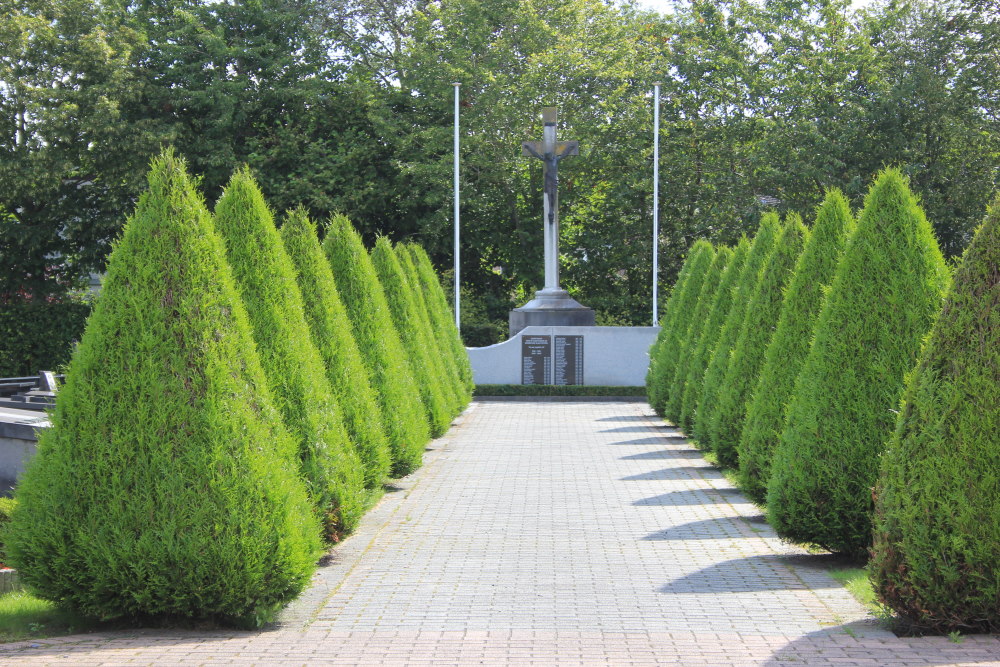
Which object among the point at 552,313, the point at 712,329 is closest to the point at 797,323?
the point at 712,329

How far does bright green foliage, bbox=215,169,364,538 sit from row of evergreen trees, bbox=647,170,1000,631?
3.52 meters

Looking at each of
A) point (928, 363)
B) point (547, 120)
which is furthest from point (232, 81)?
point (928, 363)

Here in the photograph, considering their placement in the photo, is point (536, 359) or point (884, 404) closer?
point (884, 404)

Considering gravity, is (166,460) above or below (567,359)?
above

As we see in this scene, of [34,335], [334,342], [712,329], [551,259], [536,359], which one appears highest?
[551,259]

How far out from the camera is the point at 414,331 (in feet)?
52.4

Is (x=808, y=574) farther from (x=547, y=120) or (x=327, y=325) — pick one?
(x=547, y=120)

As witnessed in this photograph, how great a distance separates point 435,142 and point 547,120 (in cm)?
696

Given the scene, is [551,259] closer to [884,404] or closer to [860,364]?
[860,364]

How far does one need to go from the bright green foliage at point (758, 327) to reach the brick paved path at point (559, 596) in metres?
0.91

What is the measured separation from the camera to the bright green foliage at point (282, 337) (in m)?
8.80

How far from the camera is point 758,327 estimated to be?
40.8 ft

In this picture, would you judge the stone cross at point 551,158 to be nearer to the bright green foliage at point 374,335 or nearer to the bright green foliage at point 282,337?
the bright green foliage at point 374,335

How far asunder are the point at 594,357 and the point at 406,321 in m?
14.7
